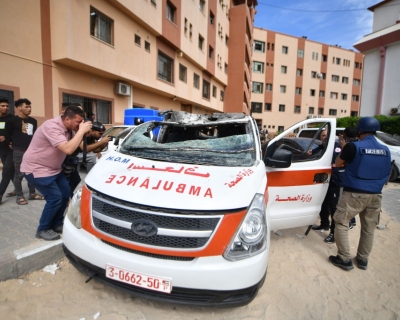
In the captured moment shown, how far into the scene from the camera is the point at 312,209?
3059 millimetres

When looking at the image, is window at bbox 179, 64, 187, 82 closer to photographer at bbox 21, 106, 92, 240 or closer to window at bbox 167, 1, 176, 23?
Result: window at bbox 167, 1, 176, 23

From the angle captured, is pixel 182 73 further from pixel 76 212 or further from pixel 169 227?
pixel 169 227

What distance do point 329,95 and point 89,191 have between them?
143 feet

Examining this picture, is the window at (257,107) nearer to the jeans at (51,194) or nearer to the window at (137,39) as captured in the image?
the window at (137,39)

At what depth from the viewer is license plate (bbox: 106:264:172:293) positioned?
1.66 metres

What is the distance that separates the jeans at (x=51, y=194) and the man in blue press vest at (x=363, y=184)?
3.36m

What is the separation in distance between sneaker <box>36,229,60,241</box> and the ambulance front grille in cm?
151

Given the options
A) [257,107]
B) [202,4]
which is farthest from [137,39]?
[257,107]

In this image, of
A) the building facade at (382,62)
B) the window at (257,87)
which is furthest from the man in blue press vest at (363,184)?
the window at (257,87)

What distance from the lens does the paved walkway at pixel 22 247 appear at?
2.37 m

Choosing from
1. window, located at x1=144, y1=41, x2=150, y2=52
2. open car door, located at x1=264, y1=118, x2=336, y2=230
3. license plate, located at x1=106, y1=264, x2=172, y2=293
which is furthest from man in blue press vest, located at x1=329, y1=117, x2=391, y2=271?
window, located at x1=144, y1=41, x2=150, y2=52

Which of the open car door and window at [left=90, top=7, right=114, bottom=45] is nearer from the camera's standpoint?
the open car door

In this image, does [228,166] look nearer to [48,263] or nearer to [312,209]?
[312,209]

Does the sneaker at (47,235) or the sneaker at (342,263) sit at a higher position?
the sneaker at (47,235)
